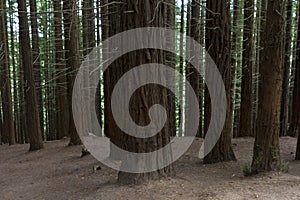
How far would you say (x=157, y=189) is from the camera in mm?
4359

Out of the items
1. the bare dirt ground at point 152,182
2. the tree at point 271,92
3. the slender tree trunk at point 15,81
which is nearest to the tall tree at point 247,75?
the bare dirt ground at point 152,182

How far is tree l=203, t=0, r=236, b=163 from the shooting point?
6175mm

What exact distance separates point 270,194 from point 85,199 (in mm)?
2754

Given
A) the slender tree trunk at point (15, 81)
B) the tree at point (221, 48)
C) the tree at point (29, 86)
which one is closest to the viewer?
the tree at point (221, 48)

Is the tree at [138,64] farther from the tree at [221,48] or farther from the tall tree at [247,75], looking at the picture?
→ the tall tree at [247,75]

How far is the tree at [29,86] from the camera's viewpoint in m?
10.2

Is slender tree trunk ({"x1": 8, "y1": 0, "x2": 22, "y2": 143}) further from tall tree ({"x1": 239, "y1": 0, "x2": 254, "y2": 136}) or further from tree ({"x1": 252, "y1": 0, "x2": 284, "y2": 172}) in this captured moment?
tree ({"x1": 252, "y1": 0, "x2": 284, "y2": 172})

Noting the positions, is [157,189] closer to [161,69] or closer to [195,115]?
[161,69]

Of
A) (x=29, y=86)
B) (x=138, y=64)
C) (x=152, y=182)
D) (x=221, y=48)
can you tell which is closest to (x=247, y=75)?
(x=221, y=48)

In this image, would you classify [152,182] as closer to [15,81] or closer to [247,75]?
[247,75]

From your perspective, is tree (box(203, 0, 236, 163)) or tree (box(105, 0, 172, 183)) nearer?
tree (box(105, 0, 172, 183))

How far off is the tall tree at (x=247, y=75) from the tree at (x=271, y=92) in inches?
207

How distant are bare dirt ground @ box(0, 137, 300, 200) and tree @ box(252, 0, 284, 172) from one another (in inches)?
11.7

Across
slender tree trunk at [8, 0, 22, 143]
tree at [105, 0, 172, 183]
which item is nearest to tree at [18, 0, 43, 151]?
slender tree trunk at [8, 0, 22, 143]
